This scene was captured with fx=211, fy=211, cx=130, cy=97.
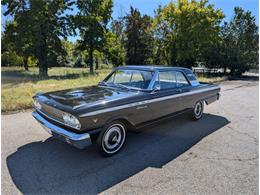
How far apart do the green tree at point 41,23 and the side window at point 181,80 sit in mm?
17709

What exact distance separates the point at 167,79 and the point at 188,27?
19.6 m

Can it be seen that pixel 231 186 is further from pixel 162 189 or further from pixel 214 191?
pixel 162 189

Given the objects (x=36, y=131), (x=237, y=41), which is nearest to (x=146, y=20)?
(x=237, y=41)

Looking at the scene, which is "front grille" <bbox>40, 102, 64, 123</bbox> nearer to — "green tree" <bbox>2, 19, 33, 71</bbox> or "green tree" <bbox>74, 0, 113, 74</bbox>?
"green tree" <bbox>2, 19, 33, 71</bbox>

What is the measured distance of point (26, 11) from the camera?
69.4ft

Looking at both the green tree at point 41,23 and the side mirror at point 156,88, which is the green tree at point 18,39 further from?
the side mirror at point 156,88

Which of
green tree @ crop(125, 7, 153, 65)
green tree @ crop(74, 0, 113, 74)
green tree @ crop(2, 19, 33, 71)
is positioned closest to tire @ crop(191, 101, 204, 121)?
green tree @ crop(2, 19, 33, 71)

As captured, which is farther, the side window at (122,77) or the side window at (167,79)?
the side window at (122,77)

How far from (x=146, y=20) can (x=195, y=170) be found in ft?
98.0

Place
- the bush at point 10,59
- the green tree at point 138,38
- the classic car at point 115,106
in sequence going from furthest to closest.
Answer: the bush at point 10,59, the green tree at point 138,38, the classic car at point 115,106

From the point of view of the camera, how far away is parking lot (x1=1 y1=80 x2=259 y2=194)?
284 cm

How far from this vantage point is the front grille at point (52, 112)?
11.3 ft

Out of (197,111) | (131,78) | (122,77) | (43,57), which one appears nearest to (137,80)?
(131,78)

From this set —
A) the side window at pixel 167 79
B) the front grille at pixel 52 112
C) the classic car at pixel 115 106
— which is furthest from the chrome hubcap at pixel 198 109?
the front grille at pixel 52 112
